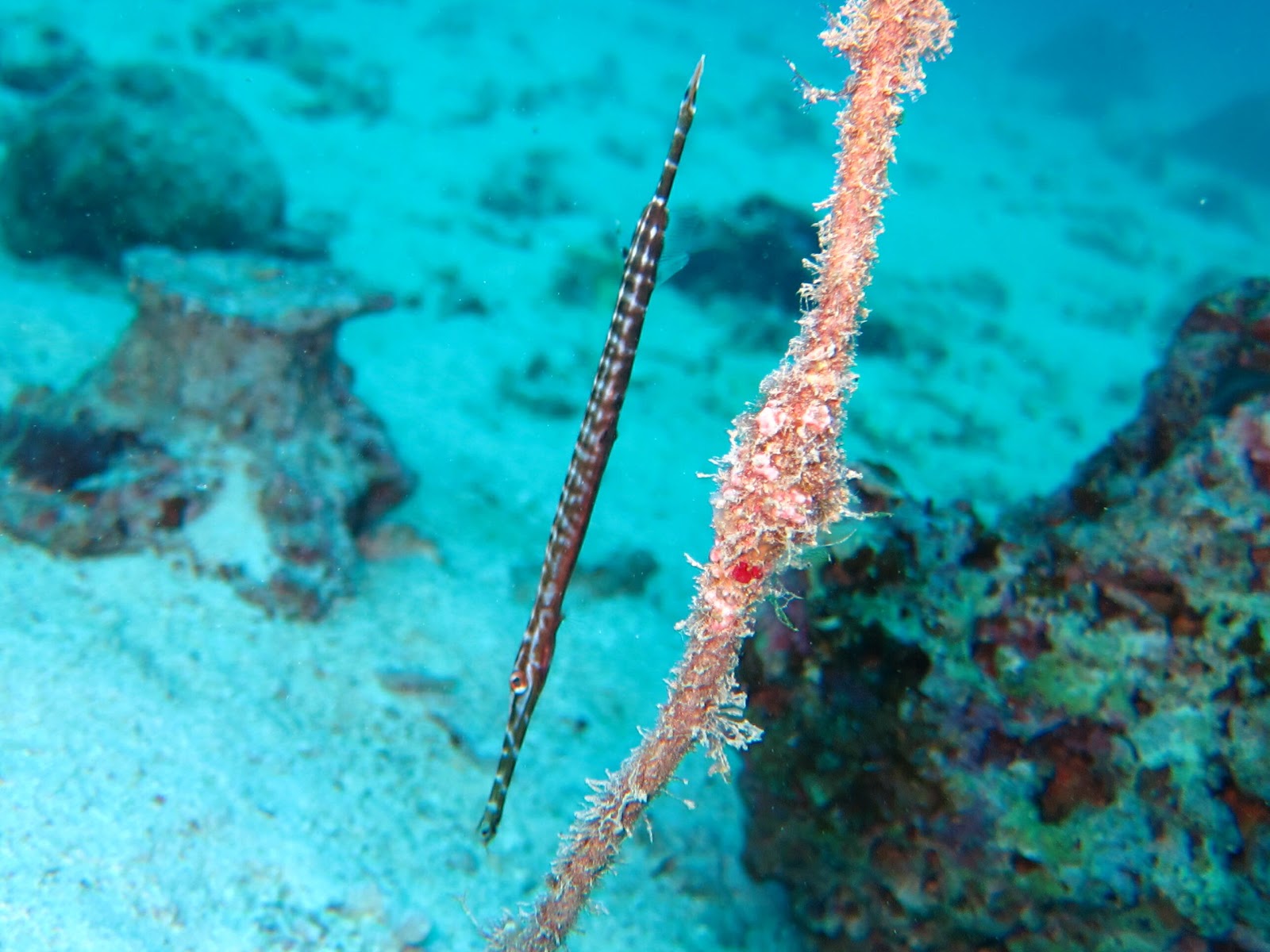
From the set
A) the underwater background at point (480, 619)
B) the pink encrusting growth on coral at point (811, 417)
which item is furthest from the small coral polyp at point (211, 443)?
the pink encrusting growth on coral at point (811, 417)

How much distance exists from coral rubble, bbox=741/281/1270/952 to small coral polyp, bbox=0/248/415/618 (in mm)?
3443

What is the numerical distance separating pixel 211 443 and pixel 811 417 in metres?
5.03

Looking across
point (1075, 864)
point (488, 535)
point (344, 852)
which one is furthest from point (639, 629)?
point (1075, 864)

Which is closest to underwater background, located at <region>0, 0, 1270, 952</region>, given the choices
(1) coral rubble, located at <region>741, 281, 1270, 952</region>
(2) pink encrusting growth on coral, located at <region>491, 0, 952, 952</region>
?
(1) coral rubble, located at <region>741, 281, 1270, 952</region>

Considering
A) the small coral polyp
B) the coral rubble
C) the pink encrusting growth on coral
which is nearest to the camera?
the pink encrusting growth on coral

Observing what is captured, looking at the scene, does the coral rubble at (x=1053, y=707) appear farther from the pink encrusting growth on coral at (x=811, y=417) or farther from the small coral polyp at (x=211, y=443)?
the small coral polyp at (x=211, y=443)

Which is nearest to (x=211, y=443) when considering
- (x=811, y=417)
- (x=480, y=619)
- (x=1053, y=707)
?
(x=480, y=619)

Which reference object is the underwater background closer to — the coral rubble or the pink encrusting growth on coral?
the coral rubble

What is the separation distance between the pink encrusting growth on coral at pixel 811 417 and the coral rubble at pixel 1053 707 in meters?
1.74

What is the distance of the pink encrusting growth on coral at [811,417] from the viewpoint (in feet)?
6.42

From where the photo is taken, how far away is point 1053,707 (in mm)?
3621

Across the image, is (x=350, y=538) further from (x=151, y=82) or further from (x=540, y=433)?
(x=151, y=82)

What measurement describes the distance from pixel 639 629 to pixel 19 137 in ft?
32.5

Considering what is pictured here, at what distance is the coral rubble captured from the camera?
130 inches
